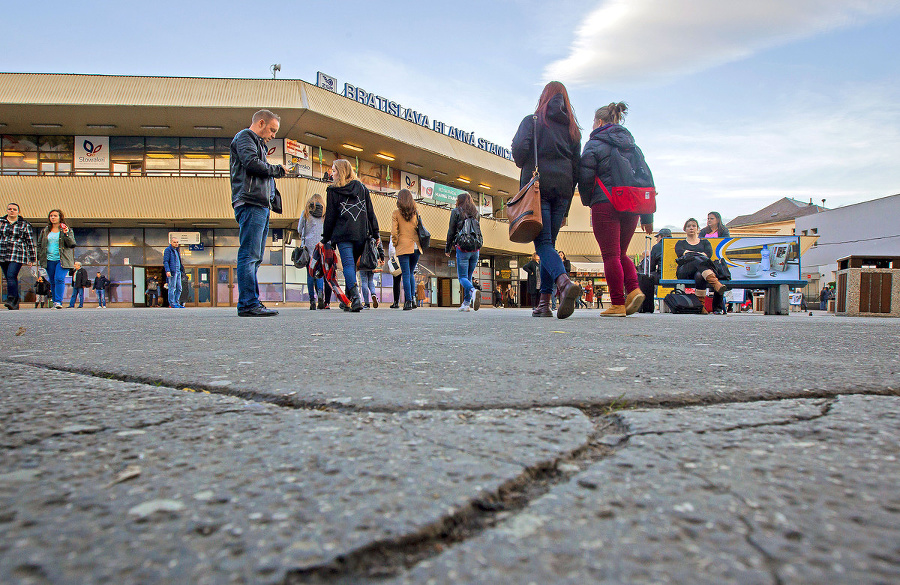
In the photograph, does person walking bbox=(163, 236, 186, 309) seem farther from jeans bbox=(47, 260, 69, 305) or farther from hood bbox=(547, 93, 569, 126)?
hood bbox=(547, 93, 569, 126)

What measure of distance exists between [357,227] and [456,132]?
79.6 ft

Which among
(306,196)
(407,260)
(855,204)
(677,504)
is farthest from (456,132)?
(677,504)

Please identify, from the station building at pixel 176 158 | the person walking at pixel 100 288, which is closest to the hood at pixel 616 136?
the station building at pixel 176 158

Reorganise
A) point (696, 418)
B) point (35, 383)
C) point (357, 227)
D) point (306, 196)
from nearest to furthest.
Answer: point (696, 418) → point (35, 383) → point (357, 227) → point (306, 196)

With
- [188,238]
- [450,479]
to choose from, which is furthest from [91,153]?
[450,479]

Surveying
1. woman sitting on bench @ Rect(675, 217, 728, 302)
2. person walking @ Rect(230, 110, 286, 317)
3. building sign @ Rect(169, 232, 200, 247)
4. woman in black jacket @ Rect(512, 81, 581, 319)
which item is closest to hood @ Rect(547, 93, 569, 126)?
woman in black jacket @ Rect(512, 81, 581, 319)

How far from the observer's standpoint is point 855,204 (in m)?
36.6

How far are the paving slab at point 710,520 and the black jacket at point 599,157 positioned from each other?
4.42m

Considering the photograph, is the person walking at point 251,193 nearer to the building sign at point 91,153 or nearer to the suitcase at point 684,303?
the suitcase at point 684,303

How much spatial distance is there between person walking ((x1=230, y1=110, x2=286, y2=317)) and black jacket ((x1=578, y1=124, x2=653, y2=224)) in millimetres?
2898

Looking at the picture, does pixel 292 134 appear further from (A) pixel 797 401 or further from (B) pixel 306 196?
(A) pixel 797 401

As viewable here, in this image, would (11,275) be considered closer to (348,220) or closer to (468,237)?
(348,220)

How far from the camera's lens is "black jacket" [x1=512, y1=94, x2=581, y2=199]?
5062mm

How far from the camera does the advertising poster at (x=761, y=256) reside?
400 inches
